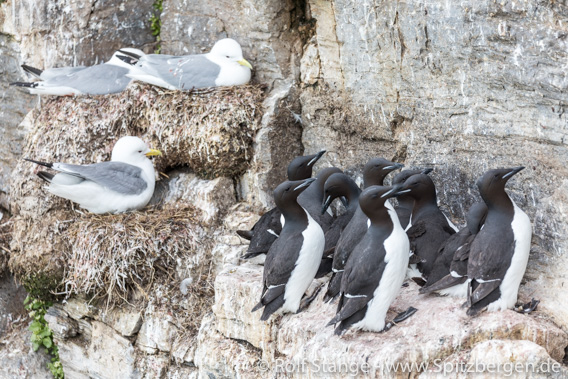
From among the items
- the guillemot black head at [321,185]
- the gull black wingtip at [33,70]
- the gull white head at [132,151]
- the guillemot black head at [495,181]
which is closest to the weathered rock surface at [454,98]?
the guillemot black head at [495,181]

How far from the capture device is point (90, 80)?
9.63 metres

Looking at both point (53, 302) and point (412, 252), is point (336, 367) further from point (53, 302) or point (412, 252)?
point (53, 302)

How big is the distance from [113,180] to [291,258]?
2.96 m

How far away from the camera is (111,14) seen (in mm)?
10305

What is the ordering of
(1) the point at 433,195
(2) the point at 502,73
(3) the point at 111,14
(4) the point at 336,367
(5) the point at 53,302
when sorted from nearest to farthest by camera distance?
(4) the point at 336,367 < (2) the point at 502,73 < (1) the point at 433,195 < (5) the point at 53,302 < (3) the point at 111,14

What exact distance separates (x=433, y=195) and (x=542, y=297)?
126 centimetres

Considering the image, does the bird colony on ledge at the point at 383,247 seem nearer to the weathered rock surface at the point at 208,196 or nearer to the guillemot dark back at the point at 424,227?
the guillemot dark back at the point at 424,227

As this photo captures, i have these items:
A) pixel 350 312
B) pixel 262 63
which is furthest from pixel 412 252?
pixel 262 63

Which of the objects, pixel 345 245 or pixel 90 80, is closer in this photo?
pixel 345 245

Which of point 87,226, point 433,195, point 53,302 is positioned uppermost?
point 433,195

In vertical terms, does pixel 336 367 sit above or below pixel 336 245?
below

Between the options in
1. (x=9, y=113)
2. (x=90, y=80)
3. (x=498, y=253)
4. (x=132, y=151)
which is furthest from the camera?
(x=9, y=113)

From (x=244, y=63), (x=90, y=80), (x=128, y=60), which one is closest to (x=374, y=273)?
(x=244, y=63)

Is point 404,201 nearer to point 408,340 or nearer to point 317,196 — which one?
point 317,196
